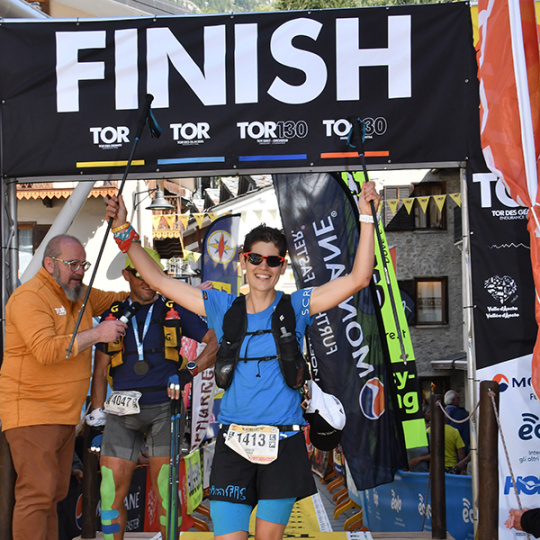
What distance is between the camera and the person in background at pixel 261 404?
3.40 metres

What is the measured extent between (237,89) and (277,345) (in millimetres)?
2380

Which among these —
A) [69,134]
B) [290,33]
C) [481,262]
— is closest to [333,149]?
[290,33]

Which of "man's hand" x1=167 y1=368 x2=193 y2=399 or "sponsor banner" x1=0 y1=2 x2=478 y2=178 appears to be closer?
"man's hand" x1=167 y1=368 x2=193 y2=399

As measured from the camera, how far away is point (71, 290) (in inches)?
186

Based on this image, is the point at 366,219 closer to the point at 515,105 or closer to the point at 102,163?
the point at 515,105

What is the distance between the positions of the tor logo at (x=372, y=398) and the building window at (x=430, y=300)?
21.4 metres

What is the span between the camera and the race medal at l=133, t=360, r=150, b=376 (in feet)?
15.2

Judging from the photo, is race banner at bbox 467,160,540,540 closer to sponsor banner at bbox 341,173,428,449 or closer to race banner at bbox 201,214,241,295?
sponsor banner at bbox 341,173,428,449

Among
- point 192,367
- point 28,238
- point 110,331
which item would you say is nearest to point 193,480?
point 192,367

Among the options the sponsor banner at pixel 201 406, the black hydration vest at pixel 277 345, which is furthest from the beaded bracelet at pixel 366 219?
the sponsor banner at pixel 201 406

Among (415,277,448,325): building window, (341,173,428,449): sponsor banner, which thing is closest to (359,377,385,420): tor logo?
(341,173,428,449): sponsor banner

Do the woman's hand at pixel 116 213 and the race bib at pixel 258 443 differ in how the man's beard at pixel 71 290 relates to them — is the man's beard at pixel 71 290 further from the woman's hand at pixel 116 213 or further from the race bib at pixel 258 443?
the race bib at pixel 258 443

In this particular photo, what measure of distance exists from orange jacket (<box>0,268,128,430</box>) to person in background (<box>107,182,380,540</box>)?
125 cm

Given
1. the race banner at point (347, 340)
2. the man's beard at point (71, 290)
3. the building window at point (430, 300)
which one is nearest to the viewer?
the man's beard at point (71, 290)
